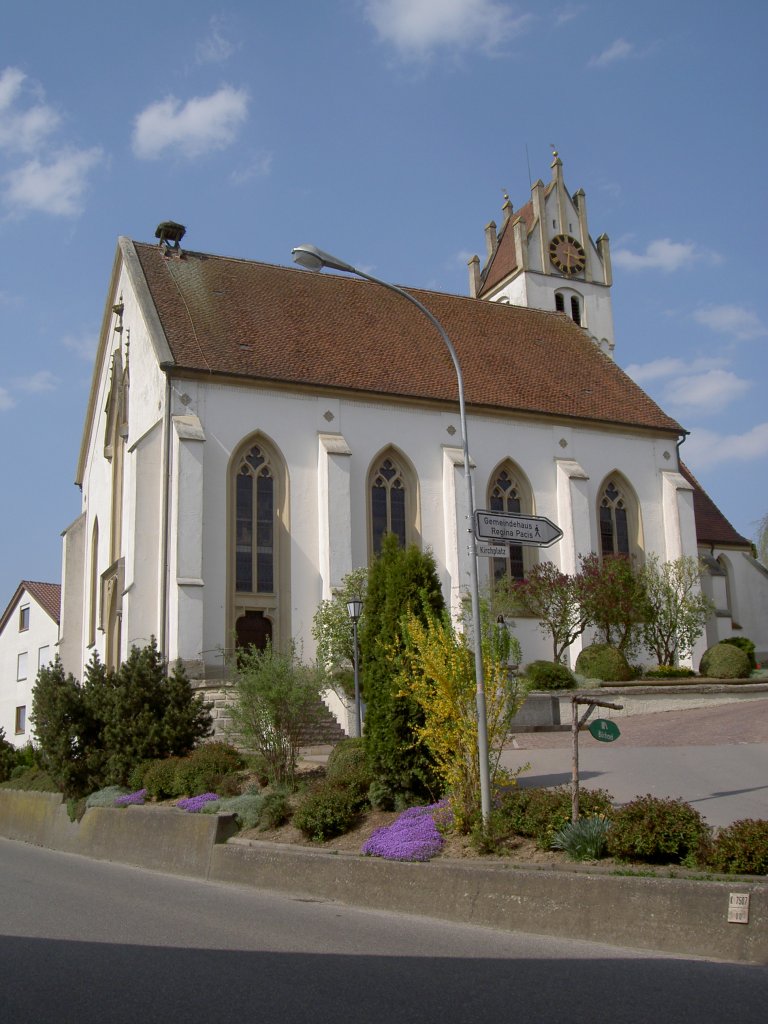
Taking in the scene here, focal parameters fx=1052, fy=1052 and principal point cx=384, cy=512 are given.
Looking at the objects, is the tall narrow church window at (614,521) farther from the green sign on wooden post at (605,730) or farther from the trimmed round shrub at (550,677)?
the green sign on wooden post at (605,730)

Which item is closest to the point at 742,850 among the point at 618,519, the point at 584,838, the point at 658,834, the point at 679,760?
the point at 658,834

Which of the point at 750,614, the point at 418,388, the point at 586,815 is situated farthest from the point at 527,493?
the point at 586,815

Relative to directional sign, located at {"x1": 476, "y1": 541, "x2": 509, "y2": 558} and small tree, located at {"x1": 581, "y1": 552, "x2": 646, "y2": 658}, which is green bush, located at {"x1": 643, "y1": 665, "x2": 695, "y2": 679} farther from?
directional sign, located at {"x1": 476, "y1": 541, "x2": 509, "y2": 558}

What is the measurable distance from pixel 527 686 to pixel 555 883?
408cm

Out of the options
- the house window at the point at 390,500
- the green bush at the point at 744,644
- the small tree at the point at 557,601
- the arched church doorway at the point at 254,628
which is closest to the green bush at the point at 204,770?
the arched church doorway at the point at 254,628

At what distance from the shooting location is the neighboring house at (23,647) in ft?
163

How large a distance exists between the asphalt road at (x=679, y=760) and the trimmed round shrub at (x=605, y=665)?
4.25 metres

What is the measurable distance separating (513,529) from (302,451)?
19224 mm

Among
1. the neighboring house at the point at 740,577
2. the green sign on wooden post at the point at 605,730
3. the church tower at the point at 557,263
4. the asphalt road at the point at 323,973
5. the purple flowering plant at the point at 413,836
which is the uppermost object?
the church tower at the point at 557,263

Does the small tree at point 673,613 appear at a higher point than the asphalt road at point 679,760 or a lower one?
higher

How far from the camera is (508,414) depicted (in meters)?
33.9

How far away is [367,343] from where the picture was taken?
3428 cm

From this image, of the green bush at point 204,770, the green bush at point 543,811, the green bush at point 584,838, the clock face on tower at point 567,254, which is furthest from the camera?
the clock face on tower at point 567,254

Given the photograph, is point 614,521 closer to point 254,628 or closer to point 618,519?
point 618,519
